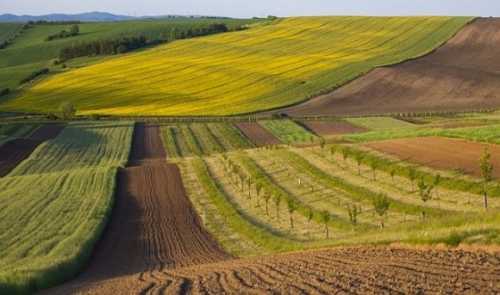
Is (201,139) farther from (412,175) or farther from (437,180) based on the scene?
(437,180)

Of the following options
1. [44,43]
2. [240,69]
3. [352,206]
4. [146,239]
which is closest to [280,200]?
[352,206]

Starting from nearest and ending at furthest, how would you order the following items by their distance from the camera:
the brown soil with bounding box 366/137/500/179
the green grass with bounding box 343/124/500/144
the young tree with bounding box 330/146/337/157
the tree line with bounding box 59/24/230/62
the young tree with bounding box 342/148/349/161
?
1. the brown soil with bounding box 366/137/500/179
2. the green grass with bounding box 343/124/500/144
3. the young tree with bounding box 342/148/349/161
4. the young tree with bounding box 330/146/337/157
5. the tree line with bounding box 59/24/230/62

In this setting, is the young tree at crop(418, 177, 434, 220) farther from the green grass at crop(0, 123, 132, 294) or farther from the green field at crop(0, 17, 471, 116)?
the green field at crop(0, 17, 471, 116)

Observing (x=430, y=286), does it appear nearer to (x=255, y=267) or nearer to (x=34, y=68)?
(x=255, y=267)

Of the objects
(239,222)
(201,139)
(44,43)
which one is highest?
(44,43)

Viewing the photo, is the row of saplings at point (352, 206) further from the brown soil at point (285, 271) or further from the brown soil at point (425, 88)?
the brown soil at point (425, 88)

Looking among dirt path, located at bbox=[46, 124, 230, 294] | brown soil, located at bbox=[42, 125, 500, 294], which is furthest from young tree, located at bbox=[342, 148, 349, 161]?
brown soil, located at bbox=[42, 125, 500, 294]

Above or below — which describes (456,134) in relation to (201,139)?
above
